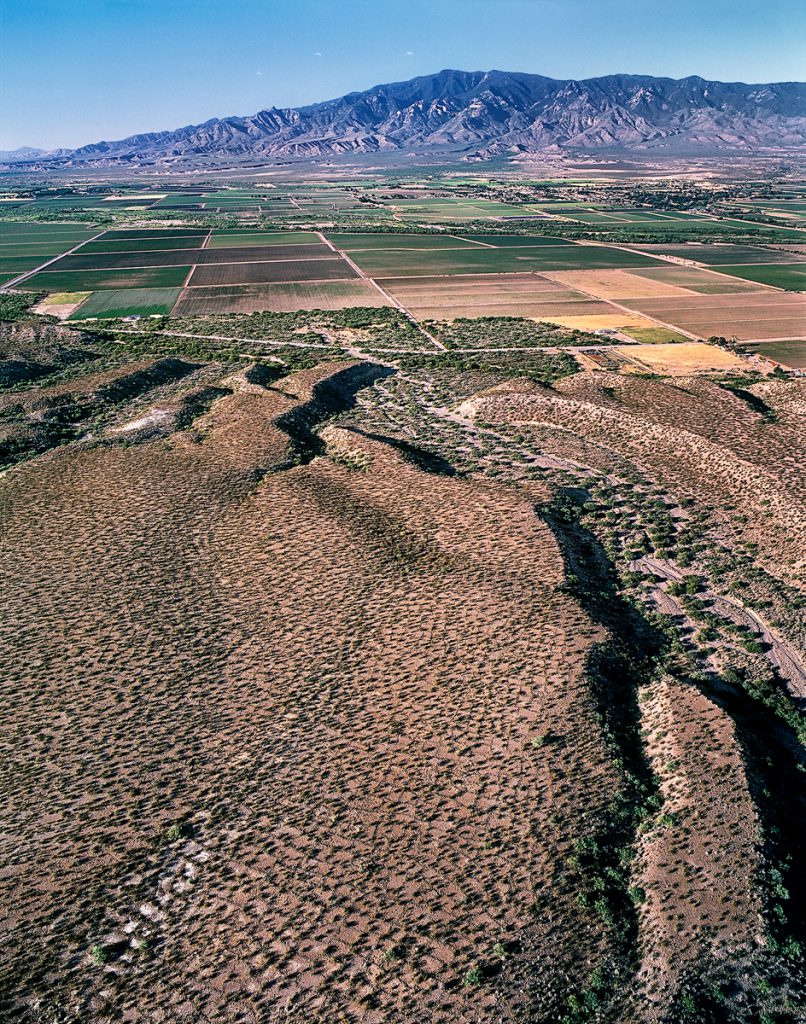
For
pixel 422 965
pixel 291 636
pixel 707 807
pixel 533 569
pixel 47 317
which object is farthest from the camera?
pixel 47 317

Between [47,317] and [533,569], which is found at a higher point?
[47,317]

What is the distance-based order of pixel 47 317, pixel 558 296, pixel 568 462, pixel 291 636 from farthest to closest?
pixel 558 296 → pixel 47 317 → pixel 568 462 → pixel 291 636

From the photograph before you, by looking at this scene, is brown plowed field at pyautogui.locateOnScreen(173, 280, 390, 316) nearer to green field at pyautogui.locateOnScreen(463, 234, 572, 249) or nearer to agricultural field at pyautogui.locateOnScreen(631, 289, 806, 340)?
agricultural field at pyautogui.locateOnScreen(631, 289, 806, 340)

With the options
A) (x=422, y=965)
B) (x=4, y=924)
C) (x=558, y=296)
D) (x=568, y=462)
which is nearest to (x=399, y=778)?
(x=422, y=965)

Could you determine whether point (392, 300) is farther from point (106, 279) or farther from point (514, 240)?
point (514, 240)

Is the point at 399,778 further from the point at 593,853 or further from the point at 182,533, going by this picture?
the point at 182,533

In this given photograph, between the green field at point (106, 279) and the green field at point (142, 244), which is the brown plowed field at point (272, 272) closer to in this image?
the green field at point (106, 279)

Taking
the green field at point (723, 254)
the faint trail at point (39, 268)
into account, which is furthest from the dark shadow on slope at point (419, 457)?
the green field at point (723, 254)
